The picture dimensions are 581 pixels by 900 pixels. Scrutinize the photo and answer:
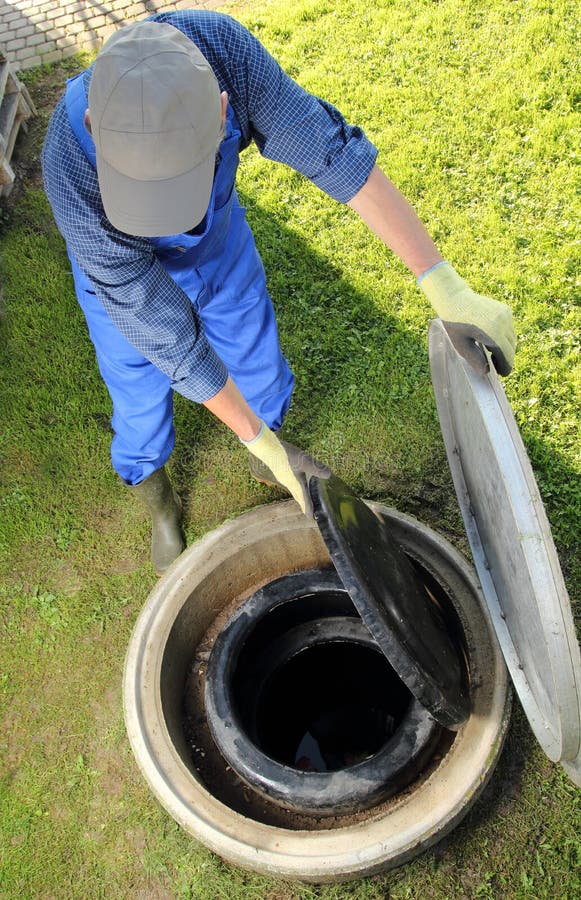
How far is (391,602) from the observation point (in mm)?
2773

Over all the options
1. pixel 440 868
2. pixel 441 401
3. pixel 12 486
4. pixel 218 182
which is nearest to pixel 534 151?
pixel 441 401

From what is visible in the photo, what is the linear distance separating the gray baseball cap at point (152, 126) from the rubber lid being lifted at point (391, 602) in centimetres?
115

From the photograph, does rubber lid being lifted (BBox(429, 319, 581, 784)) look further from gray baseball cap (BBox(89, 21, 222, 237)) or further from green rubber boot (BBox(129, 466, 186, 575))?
green rubber boot (BBox(129, 466, 186, 575))

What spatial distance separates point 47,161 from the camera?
97.3 inches

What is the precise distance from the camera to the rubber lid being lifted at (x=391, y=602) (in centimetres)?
262

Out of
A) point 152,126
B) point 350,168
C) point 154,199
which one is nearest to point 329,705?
point 350,168

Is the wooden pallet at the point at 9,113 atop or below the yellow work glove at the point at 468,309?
below

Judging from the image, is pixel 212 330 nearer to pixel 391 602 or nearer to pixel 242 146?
pixel 242 146

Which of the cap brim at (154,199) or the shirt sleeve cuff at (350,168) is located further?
the shirt sleeve cuff at (350,168)

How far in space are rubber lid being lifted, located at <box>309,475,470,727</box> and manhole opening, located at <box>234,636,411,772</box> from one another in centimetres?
65

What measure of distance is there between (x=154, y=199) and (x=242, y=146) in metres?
0.82

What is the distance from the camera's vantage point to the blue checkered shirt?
2.42 meters

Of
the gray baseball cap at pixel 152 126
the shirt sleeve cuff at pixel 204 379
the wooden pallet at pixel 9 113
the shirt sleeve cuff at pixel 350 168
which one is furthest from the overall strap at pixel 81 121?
the wooden pallet at pixel 9 113

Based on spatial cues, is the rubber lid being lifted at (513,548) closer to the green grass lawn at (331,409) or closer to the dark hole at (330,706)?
the green grass lawn at (331,409)
